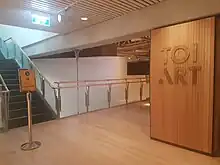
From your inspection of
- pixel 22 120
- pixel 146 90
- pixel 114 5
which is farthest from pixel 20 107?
pixel 146 90

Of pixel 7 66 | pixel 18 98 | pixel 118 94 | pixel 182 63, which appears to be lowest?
pixel 118 94

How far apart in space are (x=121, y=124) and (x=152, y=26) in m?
2.78

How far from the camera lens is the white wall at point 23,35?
7548 millimetres

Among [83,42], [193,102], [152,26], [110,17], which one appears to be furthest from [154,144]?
[83,42]

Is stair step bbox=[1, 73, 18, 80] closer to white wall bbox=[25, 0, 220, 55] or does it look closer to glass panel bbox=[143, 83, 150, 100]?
white wall bbox=[25, 0, 220, 55]

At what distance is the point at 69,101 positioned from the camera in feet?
26.7

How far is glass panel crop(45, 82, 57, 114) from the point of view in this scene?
656 centimetres

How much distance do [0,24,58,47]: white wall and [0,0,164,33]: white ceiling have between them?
7.47ft

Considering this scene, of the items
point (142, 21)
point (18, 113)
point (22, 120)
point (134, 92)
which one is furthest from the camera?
point (134, 92)

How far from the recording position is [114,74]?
11.1m

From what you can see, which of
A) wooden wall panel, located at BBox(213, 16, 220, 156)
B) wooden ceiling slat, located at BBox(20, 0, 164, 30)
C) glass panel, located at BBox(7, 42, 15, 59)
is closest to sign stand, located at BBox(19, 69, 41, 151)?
wooden ceiling slat, located at BBox(20, 0, 164, 30)

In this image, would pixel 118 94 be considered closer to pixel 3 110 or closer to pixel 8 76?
pixel 8 76

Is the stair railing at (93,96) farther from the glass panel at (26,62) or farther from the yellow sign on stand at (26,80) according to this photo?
the yellow sign on stand at (26,80)

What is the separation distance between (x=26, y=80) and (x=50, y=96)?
261 cm
